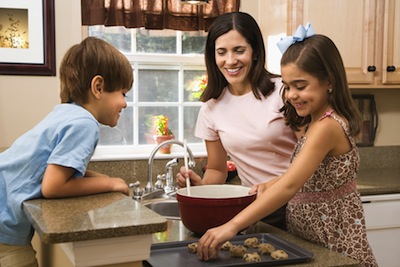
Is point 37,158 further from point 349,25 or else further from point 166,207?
point 349,25

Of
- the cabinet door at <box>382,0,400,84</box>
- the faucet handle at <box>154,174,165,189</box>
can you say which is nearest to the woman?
the faucet handle at <box>154,174,165,189</box>

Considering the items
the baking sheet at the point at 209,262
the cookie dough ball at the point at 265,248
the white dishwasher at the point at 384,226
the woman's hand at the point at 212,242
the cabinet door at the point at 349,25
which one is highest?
the cabinet door at the point at 349,25

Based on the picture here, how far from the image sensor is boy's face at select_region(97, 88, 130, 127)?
1450mm

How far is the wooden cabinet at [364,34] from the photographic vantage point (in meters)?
3.15

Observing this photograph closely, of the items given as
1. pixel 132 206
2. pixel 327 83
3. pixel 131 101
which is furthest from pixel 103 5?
pixel 132 206

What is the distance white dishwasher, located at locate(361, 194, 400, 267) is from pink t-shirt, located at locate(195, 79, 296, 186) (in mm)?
1221

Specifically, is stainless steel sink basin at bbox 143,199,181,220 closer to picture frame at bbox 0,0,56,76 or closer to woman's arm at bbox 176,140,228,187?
woman's arm at bbox 176,140,228,187

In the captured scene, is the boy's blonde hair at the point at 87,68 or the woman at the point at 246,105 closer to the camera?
the boy's blonde hair at the point at 87,68

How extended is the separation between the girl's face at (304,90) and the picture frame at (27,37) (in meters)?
1.66

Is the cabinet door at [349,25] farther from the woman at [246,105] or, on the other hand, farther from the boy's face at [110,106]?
the boy's face at [110,106]

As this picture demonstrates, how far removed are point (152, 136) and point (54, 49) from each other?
0.81 meters

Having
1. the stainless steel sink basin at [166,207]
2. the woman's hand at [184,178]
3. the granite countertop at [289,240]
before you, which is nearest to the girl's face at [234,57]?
the woman's hand at [184,178]

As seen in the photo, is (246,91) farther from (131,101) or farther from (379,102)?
(379,102)

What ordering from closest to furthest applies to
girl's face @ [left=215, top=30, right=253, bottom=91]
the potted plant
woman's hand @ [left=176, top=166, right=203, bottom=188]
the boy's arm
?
the boy's arm
woman's hand @ [left=176, top=166, right=203, bottom=188]
girl's face @ [left=215, top=30, right=253, bottom=91]
the potted plant
